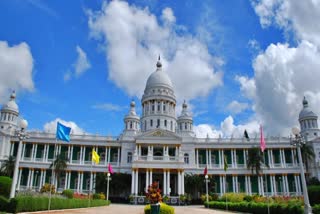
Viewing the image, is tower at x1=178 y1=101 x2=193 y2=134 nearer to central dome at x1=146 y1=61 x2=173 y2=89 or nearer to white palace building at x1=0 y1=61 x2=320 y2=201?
white palace building at x1=0 y1=61 x2=320 y2=201

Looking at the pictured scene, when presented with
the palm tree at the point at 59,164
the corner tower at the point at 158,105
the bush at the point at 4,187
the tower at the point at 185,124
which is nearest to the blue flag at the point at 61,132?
the bush at the point at 4,187

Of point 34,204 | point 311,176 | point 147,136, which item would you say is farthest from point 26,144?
point 311,176

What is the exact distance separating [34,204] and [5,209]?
7.33 feet

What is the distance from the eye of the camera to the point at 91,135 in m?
63.1

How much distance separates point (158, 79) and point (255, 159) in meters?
30.2

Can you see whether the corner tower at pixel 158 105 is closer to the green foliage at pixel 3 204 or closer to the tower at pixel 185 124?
the tower at pixel 185 124

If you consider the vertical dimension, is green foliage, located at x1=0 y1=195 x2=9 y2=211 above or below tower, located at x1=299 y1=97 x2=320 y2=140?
below

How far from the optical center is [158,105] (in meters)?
69.8

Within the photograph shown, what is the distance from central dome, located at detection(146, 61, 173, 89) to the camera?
71812 mm

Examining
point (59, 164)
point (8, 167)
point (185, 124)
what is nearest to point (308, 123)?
point (185, 124)

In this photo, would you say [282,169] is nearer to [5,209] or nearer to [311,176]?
[311,176]

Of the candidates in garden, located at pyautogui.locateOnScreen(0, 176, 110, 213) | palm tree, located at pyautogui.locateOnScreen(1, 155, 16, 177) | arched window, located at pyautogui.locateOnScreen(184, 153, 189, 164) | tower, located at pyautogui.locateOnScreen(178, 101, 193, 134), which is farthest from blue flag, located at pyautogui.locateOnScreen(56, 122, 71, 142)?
tower, located at pyautogui.locateOnScreen(178, 101, 193, 134)

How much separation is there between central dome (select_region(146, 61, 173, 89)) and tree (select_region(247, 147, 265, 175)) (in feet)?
88.5

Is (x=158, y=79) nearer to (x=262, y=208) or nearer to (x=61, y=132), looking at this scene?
(x=61, y=132)
